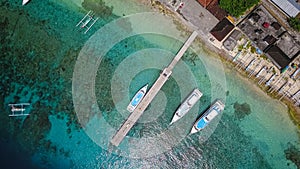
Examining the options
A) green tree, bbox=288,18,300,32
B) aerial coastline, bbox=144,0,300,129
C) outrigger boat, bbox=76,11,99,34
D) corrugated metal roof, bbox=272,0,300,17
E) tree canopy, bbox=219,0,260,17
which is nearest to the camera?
tree canopy, bbox=219,0,260,17

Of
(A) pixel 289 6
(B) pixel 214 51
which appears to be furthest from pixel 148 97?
(A) pixel 289 6

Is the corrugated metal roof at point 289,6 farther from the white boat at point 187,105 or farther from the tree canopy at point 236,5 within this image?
the white boat at point 187,105

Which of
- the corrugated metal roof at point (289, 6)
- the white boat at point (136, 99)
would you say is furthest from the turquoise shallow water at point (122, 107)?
the corrugated metal roof at point (289, 6)

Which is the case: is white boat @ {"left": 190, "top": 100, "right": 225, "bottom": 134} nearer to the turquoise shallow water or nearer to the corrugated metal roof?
the turquoise shallow water

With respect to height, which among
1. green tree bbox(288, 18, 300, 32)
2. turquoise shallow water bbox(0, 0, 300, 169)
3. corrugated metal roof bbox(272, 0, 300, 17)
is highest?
corrugated metal roof bbox(272, 0, 300, 17)

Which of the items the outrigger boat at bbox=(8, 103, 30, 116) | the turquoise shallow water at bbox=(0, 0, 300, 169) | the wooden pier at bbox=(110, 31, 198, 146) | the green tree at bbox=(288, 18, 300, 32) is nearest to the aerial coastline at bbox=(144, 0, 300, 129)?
the turquoise shallow water at bbox=(0, 0, 300, 169)

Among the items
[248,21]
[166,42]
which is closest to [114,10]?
[166,42]
